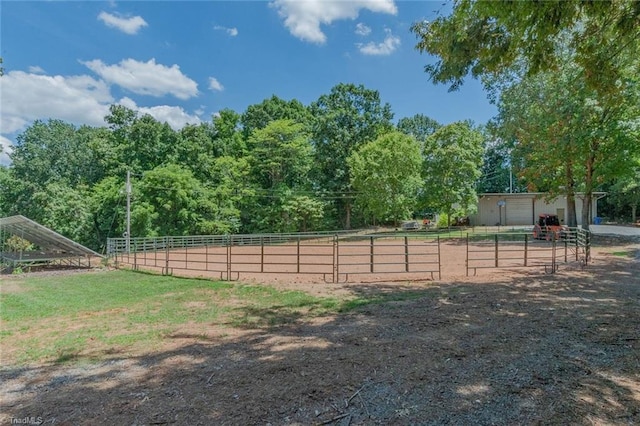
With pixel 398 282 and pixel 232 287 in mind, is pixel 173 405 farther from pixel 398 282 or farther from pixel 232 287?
pixel 398 282

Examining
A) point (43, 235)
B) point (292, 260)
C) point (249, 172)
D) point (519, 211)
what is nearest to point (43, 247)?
point (43, 235)

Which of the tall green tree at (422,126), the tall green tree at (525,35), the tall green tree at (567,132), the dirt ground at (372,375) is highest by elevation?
the tall green tree at (422,126)

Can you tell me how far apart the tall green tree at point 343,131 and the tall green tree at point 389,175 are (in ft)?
12.5

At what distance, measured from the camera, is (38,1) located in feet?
23.1

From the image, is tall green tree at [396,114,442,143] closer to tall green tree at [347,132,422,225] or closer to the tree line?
the tree line

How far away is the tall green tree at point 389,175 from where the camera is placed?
28844mm

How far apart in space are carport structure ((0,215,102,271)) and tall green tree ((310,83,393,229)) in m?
21.8

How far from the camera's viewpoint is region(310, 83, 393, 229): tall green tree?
3353 centimetres

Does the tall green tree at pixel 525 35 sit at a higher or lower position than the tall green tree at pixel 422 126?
lower

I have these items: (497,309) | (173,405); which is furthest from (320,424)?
(497,309)

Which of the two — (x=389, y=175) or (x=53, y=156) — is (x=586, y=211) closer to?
(x=389, y=175)

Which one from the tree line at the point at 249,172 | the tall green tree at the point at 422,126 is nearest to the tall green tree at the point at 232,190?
the tree line at the point at 249,172

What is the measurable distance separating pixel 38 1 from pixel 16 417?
8032 mm

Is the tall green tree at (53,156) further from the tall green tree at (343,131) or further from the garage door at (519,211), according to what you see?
the garage door at (519,211)
